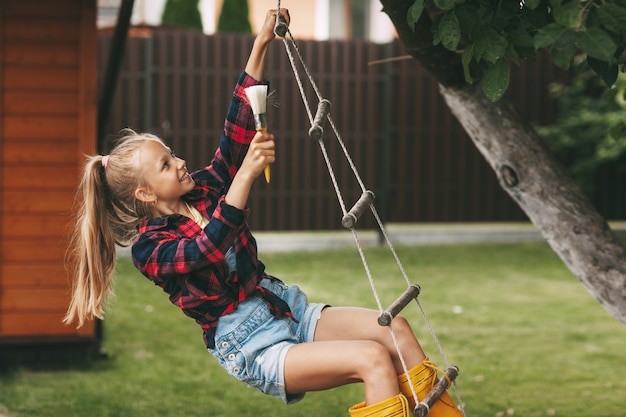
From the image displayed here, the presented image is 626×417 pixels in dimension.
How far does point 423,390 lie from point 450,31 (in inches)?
38.8

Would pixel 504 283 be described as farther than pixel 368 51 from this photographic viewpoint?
No

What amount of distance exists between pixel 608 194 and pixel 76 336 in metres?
8.35

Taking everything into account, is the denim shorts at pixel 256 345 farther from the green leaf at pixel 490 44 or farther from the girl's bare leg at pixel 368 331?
the green leaf at pixel 490 44

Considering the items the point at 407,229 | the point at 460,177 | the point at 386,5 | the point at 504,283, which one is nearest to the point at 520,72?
the point at 460,177

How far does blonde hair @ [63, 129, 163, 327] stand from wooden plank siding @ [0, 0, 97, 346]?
270cm

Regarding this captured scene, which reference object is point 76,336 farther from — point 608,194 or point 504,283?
point 608,194

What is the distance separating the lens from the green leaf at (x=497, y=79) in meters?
2.81

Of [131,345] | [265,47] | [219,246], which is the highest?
[265,47]

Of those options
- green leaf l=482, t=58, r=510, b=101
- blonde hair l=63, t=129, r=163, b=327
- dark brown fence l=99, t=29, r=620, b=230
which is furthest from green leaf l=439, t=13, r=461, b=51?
dark brown fence l=99, t=29, r=620, b=230

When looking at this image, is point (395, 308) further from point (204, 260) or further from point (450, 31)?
point (450, 31)

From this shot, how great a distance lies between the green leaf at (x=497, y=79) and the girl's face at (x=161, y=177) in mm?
900

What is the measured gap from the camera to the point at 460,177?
40.6 feet

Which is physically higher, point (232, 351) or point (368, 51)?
point (368, 51)

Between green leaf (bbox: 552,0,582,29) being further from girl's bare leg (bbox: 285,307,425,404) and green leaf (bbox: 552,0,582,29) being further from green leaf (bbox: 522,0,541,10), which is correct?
girl's bare leg (bbox: 285,307,425,404)
